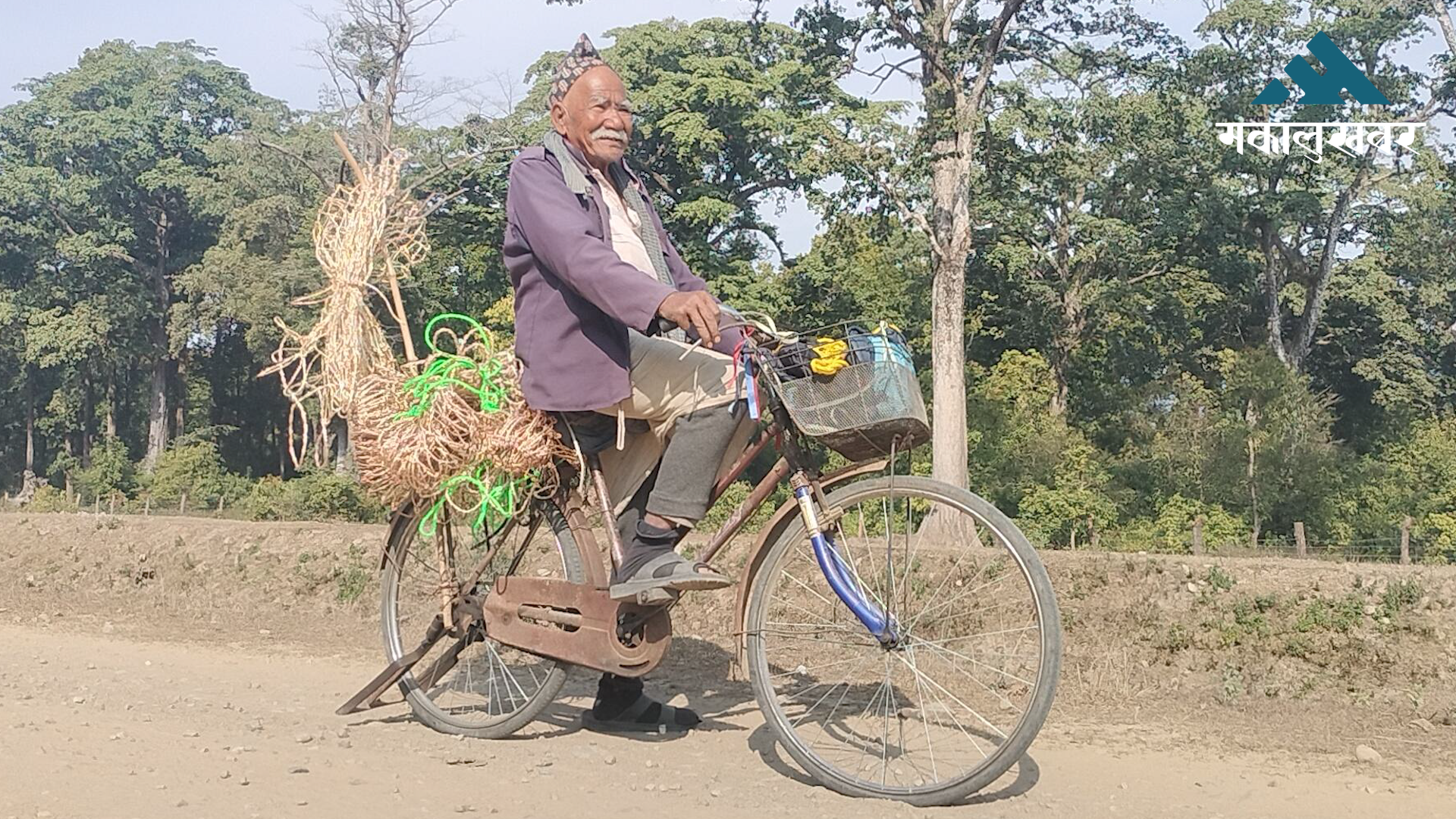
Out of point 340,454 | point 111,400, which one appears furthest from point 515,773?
point 111,400

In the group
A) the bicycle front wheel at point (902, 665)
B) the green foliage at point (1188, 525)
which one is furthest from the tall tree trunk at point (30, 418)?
the bicycle front wheel at point (902, 665)

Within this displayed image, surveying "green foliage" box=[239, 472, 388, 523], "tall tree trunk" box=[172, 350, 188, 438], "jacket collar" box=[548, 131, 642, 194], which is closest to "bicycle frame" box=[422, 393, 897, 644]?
"jacket collar" box=[548, 131, 642, 194]

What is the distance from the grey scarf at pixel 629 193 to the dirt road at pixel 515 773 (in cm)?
147

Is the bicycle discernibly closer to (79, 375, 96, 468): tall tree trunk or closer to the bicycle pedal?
the bicycle pedal

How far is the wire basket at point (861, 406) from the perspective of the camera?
12.0 feet

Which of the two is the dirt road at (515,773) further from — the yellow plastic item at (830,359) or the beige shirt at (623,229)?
the beige shirt at (623,229)

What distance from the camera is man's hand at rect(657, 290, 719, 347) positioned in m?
3.59

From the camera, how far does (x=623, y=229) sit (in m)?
4.40

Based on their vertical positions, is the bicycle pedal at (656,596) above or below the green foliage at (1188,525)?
above

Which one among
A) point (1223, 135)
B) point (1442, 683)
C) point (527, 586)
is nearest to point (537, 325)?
point (527, 586)

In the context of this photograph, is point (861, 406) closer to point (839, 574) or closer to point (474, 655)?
point (839, 574)

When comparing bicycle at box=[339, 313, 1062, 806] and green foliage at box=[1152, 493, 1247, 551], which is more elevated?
bicycle at box=[339, 313, 1062, 806]

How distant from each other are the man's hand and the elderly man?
0.24 feet

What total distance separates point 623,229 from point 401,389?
41.8 inches
